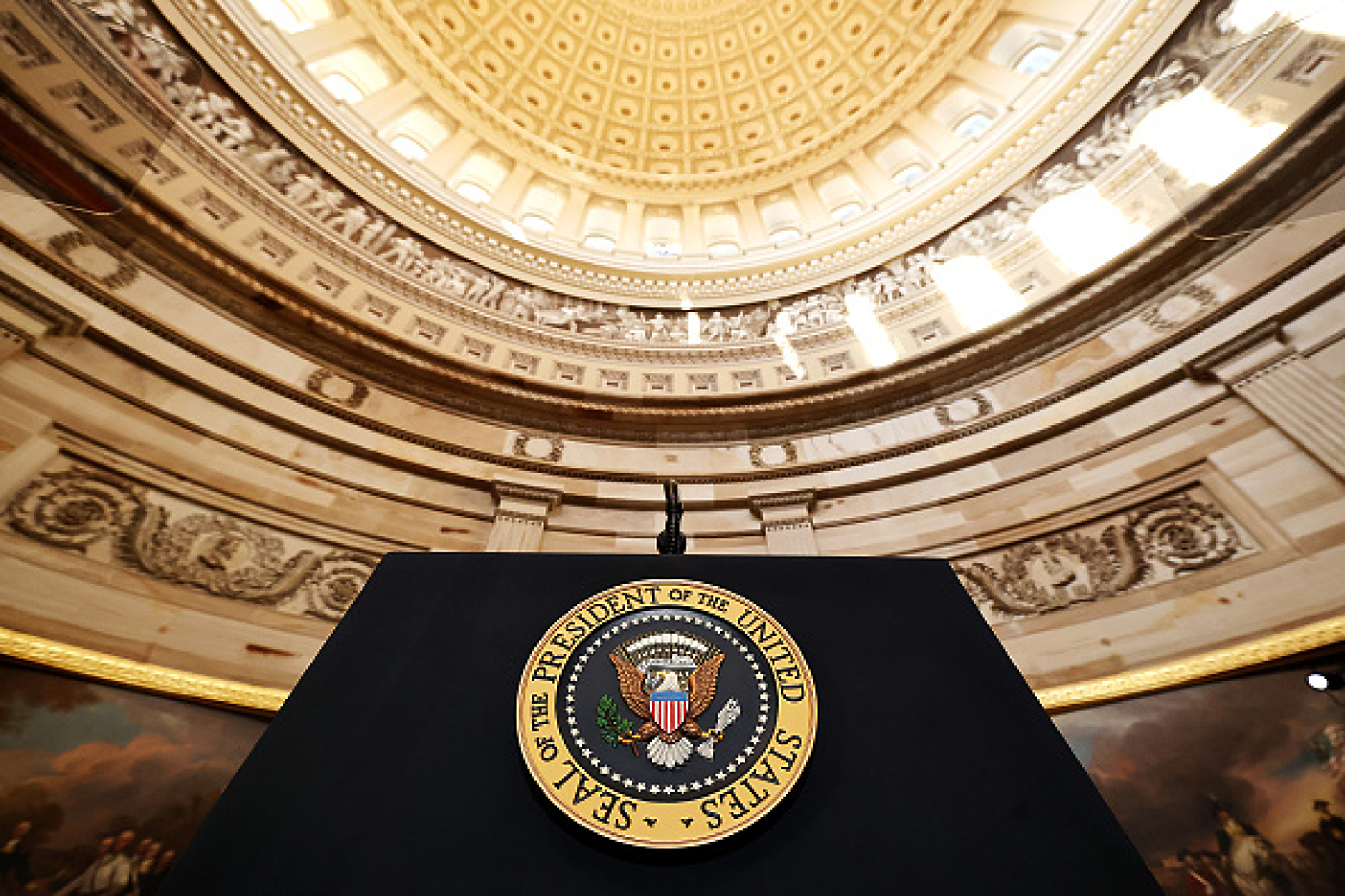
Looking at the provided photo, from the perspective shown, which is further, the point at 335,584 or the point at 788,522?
the point at 788,522

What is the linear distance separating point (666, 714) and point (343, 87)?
15.2m

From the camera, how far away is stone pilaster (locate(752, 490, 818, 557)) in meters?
6.75

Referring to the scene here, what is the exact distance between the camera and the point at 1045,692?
4.29m

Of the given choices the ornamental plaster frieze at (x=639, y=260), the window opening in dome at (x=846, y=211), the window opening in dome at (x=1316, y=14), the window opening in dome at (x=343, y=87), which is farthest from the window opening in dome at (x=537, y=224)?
the window opening in dome at (x=1316, y=14)

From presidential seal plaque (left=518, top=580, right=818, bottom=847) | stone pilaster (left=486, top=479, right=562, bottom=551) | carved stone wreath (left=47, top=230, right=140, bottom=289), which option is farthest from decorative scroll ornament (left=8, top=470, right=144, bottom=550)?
presidential seal plaque (left=518, top=580, right=818, bottom=847)

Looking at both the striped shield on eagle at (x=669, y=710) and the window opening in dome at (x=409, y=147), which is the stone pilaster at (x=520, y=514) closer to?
the striped shield on eagle at (x=669, y=710)

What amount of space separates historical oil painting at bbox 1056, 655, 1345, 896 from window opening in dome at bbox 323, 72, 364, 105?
15949 mm

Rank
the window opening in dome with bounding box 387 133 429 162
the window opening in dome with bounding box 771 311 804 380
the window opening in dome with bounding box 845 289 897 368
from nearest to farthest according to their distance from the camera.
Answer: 1. the window opening in dome with bounding box 845 289 897 368
2. the window opening in dome with bounding box 771 311 804 380
3. the window opening in dome with bounding box 387 133 429 162

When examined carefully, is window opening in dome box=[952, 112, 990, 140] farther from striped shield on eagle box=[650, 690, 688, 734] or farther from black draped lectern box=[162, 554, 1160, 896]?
striped shield on eagle box=[650, 690, 688, 734]

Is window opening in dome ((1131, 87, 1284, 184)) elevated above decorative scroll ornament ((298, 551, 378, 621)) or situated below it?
above

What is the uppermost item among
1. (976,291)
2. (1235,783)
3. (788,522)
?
(976,291)

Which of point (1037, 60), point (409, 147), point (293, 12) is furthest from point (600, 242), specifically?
point (1037, 60)

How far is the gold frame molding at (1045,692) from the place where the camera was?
3.41m

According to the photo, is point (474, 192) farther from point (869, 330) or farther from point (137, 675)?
point (137, 675)
